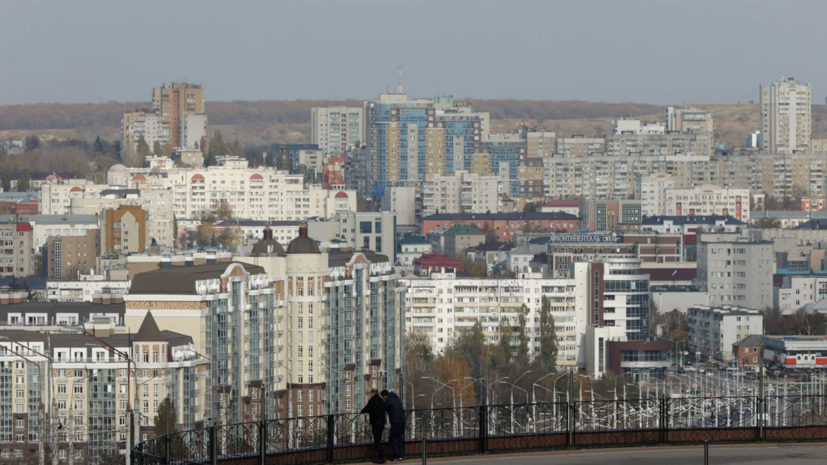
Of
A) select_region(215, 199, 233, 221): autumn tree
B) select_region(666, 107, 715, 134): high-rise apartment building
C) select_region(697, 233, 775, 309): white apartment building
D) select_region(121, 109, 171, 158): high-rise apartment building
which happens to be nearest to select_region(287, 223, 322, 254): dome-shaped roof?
select_region(697, 233, 775, 309): white apartment building

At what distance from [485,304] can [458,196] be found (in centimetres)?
5364

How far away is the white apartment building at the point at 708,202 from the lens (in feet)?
330

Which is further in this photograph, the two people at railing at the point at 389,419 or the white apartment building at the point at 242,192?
the white apartment building at the point at 242,192

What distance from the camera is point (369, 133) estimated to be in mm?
125062

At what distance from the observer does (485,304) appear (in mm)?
55312

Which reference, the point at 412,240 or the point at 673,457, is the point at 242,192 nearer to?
the point at 412,240

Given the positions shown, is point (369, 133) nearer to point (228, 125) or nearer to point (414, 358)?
point (228, 125)

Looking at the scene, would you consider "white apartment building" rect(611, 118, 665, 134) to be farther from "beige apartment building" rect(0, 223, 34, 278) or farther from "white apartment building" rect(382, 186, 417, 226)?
"beige apartment building" rect(0, 223, 34, 278)

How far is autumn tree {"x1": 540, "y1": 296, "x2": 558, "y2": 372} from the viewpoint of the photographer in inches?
1961

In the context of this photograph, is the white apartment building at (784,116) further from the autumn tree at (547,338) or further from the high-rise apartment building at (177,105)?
the autumn tree at (547,338)

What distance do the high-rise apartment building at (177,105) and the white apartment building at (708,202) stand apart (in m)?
36.4

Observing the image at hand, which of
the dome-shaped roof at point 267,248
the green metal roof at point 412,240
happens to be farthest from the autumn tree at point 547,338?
the green metal roof at point 412,240

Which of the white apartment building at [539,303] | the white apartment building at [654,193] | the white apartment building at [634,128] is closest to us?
the white apartment building at [539,303]

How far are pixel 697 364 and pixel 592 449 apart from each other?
35.0m
